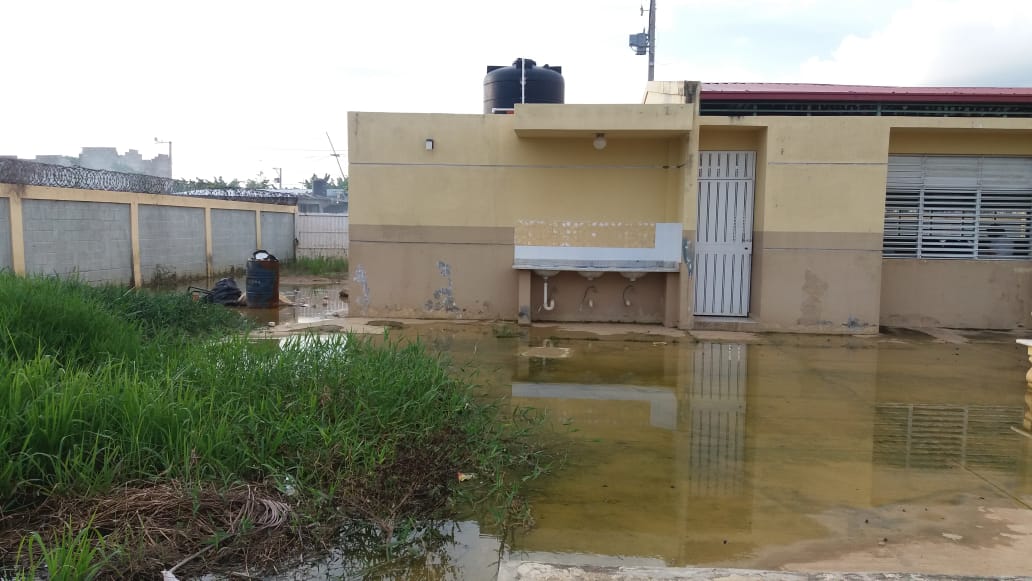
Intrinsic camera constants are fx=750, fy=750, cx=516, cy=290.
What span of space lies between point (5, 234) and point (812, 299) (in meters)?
11.5

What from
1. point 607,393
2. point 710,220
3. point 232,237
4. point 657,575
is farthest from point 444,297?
point 232,237

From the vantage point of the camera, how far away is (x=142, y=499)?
11.4 feet

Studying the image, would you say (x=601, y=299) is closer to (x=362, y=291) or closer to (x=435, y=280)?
(x=435, y=280)

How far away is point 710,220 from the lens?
1069 cm

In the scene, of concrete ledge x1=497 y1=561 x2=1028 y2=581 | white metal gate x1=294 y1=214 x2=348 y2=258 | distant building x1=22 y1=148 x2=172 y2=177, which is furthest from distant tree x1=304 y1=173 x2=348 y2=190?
concrete ledge x1=497 y1=561 x2=1028 y2=581

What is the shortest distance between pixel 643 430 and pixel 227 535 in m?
3.20

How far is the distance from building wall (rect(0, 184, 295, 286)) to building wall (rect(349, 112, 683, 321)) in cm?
393

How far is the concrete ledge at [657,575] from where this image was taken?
122 inches

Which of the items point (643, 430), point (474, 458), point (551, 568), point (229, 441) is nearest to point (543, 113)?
point (643, 430)

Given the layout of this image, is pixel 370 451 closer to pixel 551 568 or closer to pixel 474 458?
pixel 474 458

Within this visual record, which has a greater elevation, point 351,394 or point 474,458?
point 351,394

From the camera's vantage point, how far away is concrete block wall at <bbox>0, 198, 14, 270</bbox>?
10797 millimetres

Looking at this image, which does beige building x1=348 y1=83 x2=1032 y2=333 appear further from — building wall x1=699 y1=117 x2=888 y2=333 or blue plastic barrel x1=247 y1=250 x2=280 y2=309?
blue plastic barrel x1=247 y1=250 x2=280 y2=309

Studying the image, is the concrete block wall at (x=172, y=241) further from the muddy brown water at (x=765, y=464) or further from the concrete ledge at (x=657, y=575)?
the concrete ledge at (x=657, y=575)
